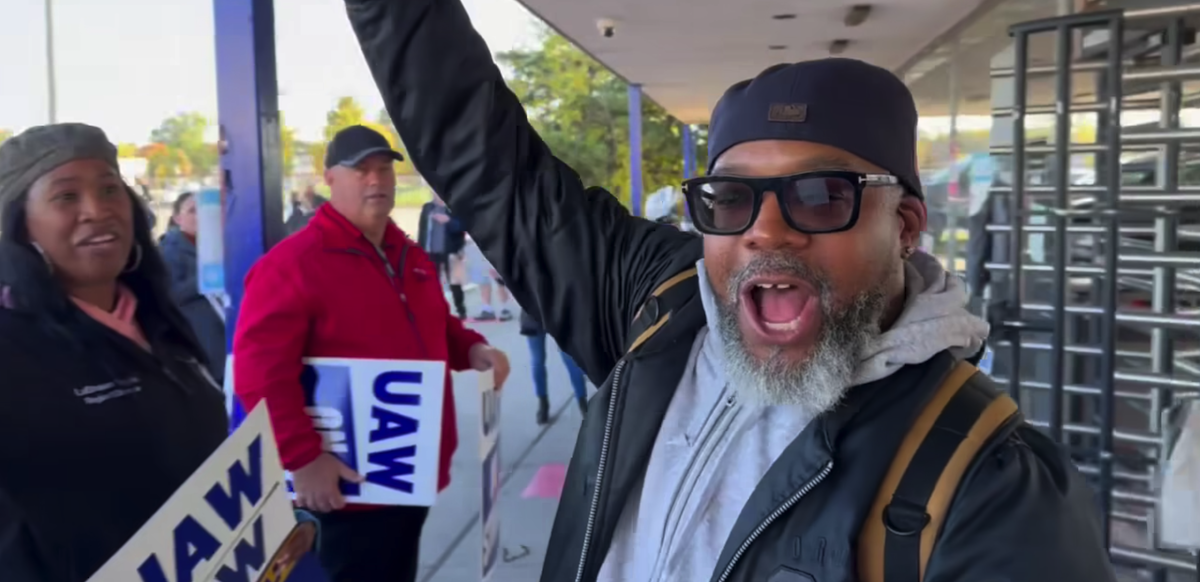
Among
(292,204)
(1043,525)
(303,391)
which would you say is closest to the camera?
Answer: (1043,525)

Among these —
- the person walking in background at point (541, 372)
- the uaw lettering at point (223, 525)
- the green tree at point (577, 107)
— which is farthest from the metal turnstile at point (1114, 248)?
the green tree at point (577, 107)

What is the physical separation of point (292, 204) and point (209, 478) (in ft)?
33.2

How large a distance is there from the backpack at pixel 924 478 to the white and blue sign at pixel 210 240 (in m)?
2.37

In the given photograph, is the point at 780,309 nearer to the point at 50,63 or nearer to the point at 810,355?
the point at 810,355

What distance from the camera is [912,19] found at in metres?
6.36

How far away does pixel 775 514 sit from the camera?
3.89 feet

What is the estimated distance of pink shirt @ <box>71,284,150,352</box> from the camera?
1.74m

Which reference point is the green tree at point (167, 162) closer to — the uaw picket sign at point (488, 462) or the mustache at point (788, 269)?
the uaw picket sign at point (488, 462)

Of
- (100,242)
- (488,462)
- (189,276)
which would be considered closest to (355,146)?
(488,462)

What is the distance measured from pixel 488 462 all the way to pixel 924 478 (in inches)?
86.0

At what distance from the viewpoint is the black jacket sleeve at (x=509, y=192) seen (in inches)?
67.4

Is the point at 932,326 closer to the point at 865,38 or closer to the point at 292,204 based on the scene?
the point at 865,38

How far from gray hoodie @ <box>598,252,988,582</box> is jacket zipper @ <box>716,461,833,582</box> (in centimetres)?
9

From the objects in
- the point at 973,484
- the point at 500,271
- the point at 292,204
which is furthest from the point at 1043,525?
the point at 292,204
